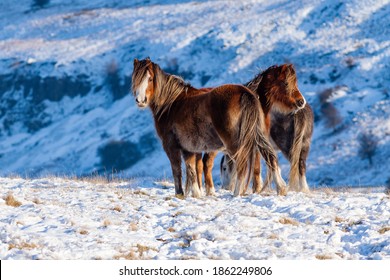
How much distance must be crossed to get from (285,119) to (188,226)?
208 inches

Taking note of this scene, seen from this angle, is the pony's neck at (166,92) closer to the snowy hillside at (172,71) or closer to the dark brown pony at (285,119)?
the dark brown pony at (285,119)

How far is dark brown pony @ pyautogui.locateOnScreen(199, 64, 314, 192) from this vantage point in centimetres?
1584

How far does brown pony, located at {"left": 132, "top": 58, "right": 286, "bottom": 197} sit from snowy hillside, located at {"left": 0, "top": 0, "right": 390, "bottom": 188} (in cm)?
4468

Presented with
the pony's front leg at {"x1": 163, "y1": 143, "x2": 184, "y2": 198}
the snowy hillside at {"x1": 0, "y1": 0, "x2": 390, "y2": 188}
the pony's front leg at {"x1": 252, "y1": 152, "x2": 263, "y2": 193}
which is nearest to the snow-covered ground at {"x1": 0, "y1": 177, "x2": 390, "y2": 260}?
the pony's front leg at {"x1": 163, "y1": 143, "x2": 184, "y2": 198}

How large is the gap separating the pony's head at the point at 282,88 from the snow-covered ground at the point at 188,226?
1932 mm

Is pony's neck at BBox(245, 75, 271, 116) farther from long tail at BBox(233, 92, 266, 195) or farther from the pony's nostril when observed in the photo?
long tail at BBox(233, 92, 266, 195)

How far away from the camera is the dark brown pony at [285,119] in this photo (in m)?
15.8

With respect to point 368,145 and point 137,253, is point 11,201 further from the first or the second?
point 368,145

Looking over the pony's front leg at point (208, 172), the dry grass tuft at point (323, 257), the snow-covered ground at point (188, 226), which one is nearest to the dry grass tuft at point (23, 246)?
the snow-covered ground at point (188, 226)

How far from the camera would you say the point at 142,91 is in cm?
1518

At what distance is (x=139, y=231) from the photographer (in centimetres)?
1172

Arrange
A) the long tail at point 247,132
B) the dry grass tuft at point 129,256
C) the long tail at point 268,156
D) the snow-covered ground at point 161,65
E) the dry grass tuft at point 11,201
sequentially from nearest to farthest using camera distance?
the dry grass tuft at point 129,256 → the dry grass tuft at point 11,201 → the long tail at point 247,132 → the long tail at point 268,156 → the snow-covered ground at point 161,65

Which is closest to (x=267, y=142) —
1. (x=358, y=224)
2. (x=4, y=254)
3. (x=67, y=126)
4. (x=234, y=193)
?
(x=234, y=193)

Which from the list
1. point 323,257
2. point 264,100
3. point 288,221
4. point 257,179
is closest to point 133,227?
point 288,221
